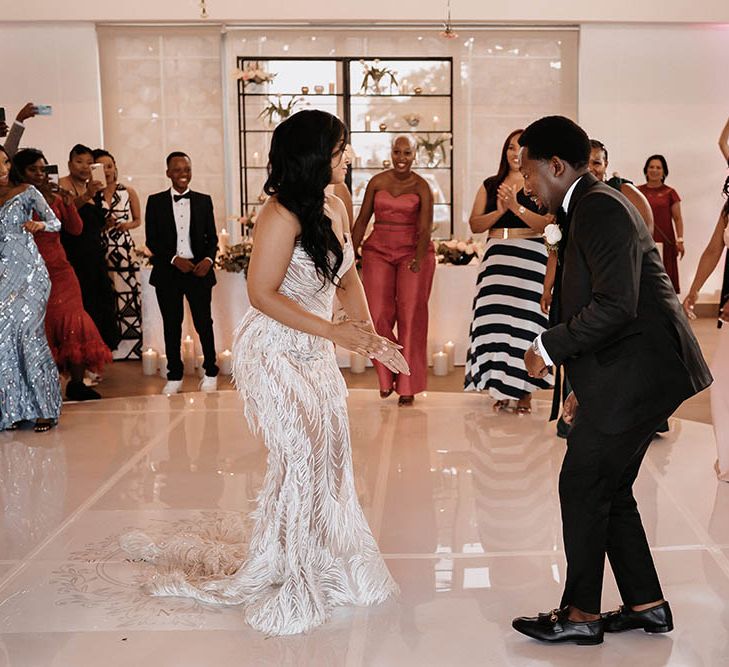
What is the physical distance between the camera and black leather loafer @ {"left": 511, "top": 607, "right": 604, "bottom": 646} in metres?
3.24

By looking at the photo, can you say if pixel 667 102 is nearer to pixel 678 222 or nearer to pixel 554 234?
pixel 678 222

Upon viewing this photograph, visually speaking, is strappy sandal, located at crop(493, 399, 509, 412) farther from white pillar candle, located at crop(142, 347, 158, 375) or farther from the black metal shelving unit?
the black metal shelving unit

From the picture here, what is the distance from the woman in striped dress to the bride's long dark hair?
320 cm

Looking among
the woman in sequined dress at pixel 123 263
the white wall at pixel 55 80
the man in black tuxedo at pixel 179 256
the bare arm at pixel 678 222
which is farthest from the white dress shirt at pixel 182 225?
the bare arm at pixel 678 222

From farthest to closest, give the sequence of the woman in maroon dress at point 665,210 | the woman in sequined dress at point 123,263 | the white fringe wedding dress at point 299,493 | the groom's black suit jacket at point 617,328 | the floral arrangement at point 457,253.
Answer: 1. the woman in maroon dress at point 665,210
2. the woman in sequined dress at point 123,263
3. the floral arrangement at point 457,253
4. the white fringe wedding dress at point 299,493
5. the groom's black suit jacket at point 617,328

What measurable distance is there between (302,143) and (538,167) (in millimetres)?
775

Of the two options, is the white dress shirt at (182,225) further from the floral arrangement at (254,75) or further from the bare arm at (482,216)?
the floral arrangement at (254,75)

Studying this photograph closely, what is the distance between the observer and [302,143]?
3320mm

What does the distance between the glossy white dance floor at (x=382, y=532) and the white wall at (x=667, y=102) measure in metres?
5.52

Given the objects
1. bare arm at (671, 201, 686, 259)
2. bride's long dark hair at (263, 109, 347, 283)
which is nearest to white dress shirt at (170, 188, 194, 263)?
bride's long dark hair at (263, 109, 347, 283)

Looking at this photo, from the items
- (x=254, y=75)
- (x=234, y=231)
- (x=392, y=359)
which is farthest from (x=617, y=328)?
(x=234, y=231)

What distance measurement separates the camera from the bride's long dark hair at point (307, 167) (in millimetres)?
3318

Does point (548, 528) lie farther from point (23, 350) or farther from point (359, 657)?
point (23, 350)

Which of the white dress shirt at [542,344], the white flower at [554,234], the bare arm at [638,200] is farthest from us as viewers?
the bare arm at [638,200]
